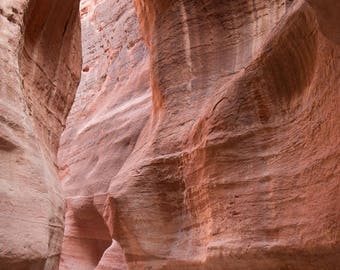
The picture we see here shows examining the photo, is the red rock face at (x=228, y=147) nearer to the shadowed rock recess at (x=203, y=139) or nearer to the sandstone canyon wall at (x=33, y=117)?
the shadowed rock recess at (x=203, y=139)

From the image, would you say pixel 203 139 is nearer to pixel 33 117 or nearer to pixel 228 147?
pixel 228 147

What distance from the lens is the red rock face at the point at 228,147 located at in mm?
3104

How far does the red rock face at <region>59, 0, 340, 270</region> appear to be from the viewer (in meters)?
3.10

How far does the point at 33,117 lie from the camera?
146 inches

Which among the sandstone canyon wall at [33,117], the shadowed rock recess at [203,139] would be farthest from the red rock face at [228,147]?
the sandstone canyon wall at [33,117]

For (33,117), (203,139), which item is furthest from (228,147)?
(33,117)

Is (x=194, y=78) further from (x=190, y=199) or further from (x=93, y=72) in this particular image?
(x=93, y=72)

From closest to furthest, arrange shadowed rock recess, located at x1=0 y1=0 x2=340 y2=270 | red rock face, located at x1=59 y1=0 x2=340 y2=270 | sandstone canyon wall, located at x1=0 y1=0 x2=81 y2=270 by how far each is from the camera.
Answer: sandstone canyon wall, located at x1=0 y1=0 x2=81 y2=270 → shadowed rock recess, located at x1=0 y1=0 x2=340 y2=270 → red rock face, located at x1=59 y1=0 x2=340 y2=270

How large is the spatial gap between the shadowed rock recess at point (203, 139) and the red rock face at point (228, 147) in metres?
0.01

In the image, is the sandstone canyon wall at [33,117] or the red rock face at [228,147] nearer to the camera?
the sandstone canyon wall at [33,117]

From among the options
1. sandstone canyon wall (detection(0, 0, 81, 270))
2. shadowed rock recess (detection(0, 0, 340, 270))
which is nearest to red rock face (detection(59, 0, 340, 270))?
shadowed rock recess (detection(0, 0, 340, 270))

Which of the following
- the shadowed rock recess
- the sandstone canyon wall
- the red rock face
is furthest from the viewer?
the red rock face

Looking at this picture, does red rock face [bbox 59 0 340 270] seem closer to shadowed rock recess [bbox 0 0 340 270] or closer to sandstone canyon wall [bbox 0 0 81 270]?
shadowed rock recess [bbox 0 0 340 270]

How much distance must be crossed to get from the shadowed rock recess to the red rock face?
11mm
